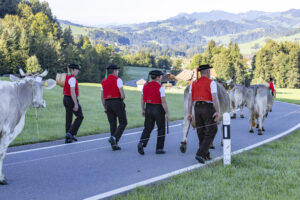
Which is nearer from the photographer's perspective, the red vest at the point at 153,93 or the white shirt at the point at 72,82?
the red vest at the point at 153,93

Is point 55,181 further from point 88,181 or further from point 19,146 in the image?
point 19,146

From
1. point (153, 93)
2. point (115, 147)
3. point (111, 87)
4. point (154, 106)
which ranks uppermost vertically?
point (111, 87)

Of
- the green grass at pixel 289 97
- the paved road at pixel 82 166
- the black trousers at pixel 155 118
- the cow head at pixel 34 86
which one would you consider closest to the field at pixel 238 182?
the paved road at pixel 82 166

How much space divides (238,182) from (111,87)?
4556 mm

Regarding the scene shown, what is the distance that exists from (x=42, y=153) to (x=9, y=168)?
62.8 inches

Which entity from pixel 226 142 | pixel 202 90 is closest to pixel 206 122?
pixel 226 142

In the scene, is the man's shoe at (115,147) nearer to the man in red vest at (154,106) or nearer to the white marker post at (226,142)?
the man in red vest at (154,106)

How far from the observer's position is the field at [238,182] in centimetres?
526

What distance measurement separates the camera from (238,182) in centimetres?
597

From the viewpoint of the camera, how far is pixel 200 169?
22.7ft

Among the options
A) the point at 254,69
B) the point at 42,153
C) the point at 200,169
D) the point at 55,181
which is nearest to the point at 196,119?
the point at 200,169

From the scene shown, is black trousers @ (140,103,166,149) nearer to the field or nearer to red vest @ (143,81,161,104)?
red vest @ (143,81,161,104)

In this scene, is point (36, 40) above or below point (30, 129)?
above

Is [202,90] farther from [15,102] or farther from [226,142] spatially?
[15,102]
